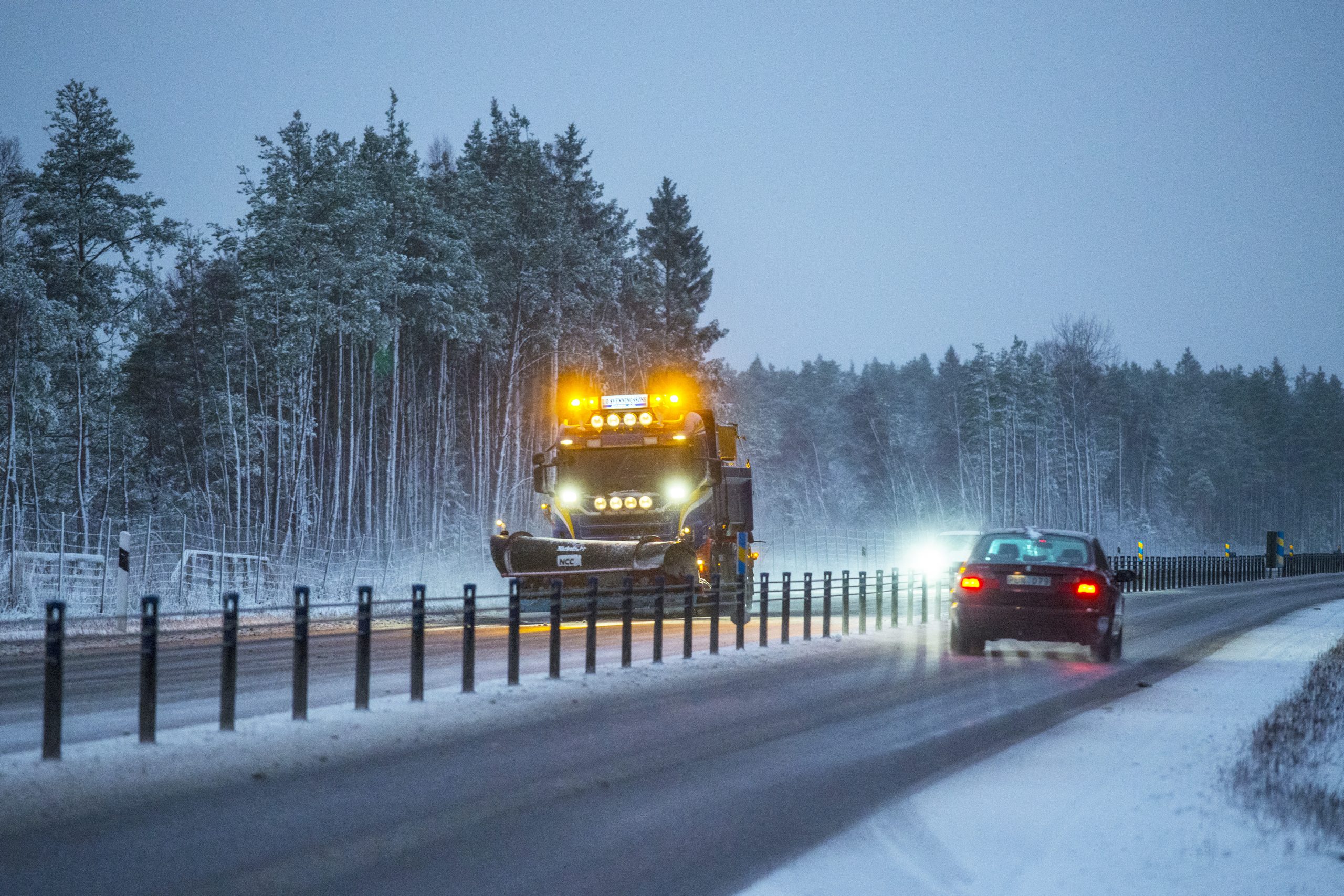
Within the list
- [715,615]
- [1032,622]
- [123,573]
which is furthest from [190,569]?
[1032,622]

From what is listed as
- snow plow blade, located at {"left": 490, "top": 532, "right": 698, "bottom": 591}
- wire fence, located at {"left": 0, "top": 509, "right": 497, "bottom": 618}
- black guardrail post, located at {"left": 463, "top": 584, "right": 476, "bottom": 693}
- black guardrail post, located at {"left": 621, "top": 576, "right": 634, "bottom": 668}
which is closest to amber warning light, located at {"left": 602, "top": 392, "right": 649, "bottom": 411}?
snow plow blade, located at {"left": 490, "top": 532, "right": 698, "bottom": 591}

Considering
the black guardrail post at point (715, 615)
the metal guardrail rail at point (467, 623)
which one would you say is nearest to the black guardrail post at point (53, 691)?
the metal guardrail rail at point (467, 623)

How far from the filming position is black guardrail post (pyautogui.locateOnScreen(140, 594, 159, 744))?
364 inches

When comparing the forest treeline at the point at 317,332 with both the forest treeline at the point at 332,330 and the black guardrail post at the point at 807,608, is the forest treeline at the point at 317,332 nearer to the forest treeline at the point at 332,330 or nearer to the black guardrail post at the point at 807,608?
the forest treeline at the point at 332,330

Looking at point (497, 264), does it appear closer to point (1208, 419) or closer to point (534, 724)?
point (534, 724)

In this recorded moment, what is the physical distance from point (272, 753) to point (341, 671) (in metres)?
6.32

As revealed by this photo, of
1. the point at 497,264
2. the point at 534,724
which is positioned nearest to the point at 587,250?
the point at 497,264

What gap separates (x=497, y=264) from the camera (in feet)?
189

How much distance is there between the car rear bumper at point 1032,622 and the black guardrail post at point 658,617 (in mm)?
4429

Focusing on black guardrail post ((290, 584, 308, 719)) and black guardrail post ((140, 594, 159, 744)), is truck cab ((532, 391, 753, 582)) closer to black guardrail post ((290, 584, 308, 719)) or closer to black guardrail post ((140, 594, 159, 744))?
black guardrail post ((290, 584, 308, 719))

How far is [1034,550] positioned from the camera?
61.6 feet

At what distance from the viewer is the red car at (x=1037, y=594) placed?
1808 cm

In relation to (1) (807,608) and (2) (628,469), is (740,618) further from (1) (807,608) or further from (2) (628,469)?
(2) (628,469)

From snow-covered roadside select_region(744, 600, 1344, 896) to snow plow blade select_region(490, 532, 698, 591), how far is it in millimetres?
12815
